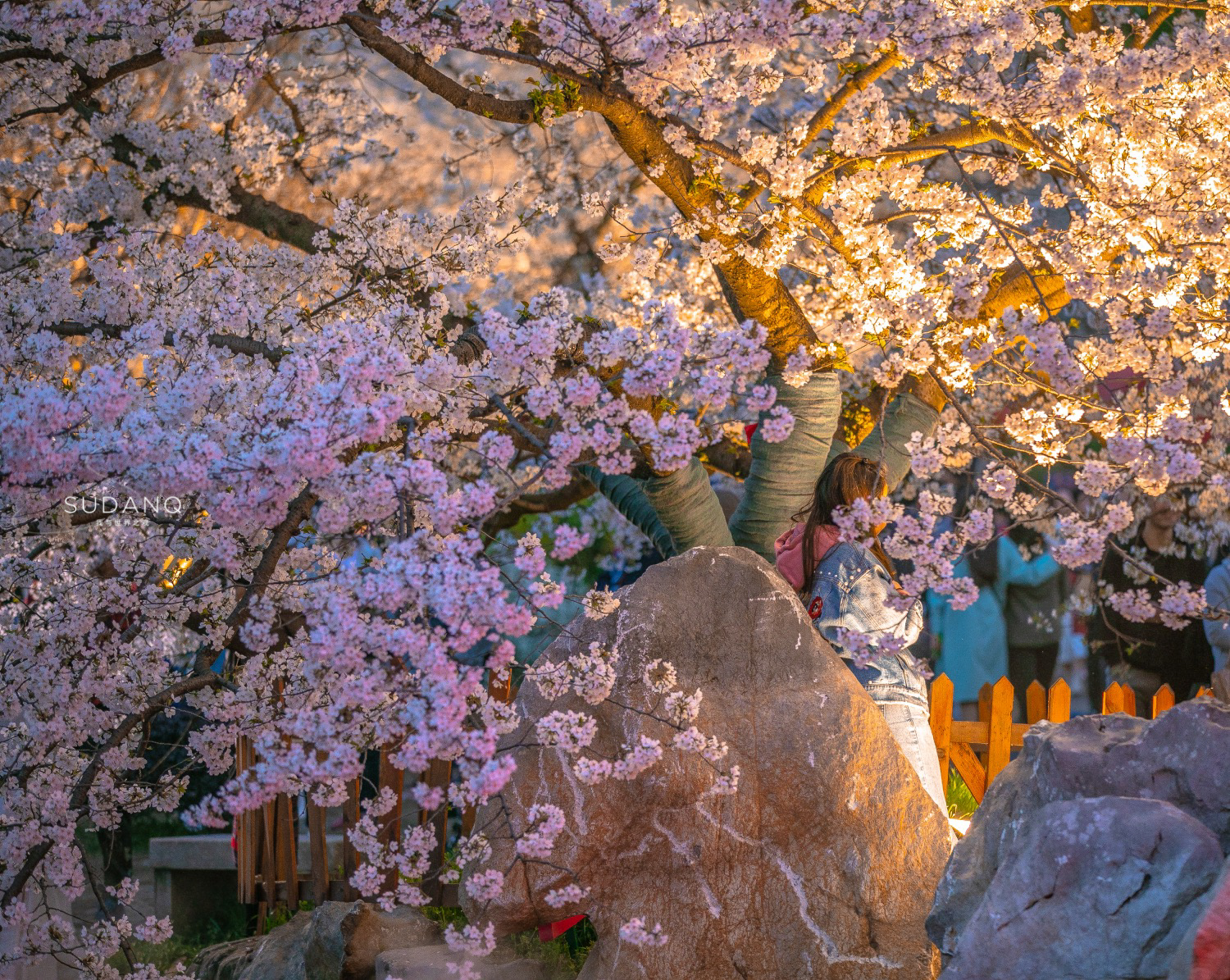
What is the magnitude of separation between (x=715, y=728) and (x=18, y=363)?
3.18 meters

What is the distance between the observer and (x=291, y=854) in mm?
5777

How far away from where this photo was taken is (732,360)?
3.34 metres

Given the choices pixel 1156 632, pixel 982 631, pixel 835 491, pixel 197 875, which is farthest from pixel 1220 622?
pixel 197 875

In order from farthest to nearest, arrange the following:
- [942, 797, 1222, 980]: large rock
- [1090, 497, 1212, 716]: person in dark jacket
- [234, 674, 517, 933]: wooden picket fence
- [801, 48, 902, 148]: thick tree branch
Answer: [1090, 497, 1212, 716]: person in dark jacket < [234, 674, 517, 933]: wooden picket fence < [801, 48, 902, 148]: thick tree branch < [942, 797, 1222, 980]: large rock

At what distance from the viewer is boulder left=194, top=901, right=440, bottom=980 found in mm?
4578

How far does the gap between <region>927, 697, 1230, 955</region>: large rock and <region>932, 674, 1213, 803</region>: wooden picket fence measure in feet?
7.45

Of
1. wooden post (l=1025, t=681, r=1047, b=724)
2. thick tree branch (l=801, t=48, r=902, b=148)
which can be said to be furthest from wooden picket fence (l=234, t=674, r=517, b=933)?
thick tree branch (l=801, t=48, r=902, b=148)

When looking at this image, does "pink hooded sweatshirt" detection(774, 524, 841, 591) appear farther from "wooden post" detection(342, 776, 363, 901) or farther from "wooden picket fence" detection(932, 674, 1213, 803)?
"wooden post" detection(342, 776, 363, 901)

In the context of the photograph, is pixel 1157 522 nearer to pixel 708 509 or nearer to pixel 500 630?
pixel 708 509

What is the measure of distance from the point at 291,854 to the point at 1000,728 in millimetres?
4064

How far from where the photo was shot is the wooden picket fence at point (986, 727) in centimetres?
577

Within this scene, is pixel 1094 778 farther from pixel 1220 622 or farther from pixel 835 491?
pixel 1220 622

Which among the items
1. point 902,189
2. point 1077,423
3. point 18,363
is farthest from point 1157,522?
point 18,363

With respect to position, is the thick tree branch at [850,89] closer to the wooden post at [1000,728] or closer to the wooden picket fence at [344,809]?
the wooden picket fence at [344,809]
